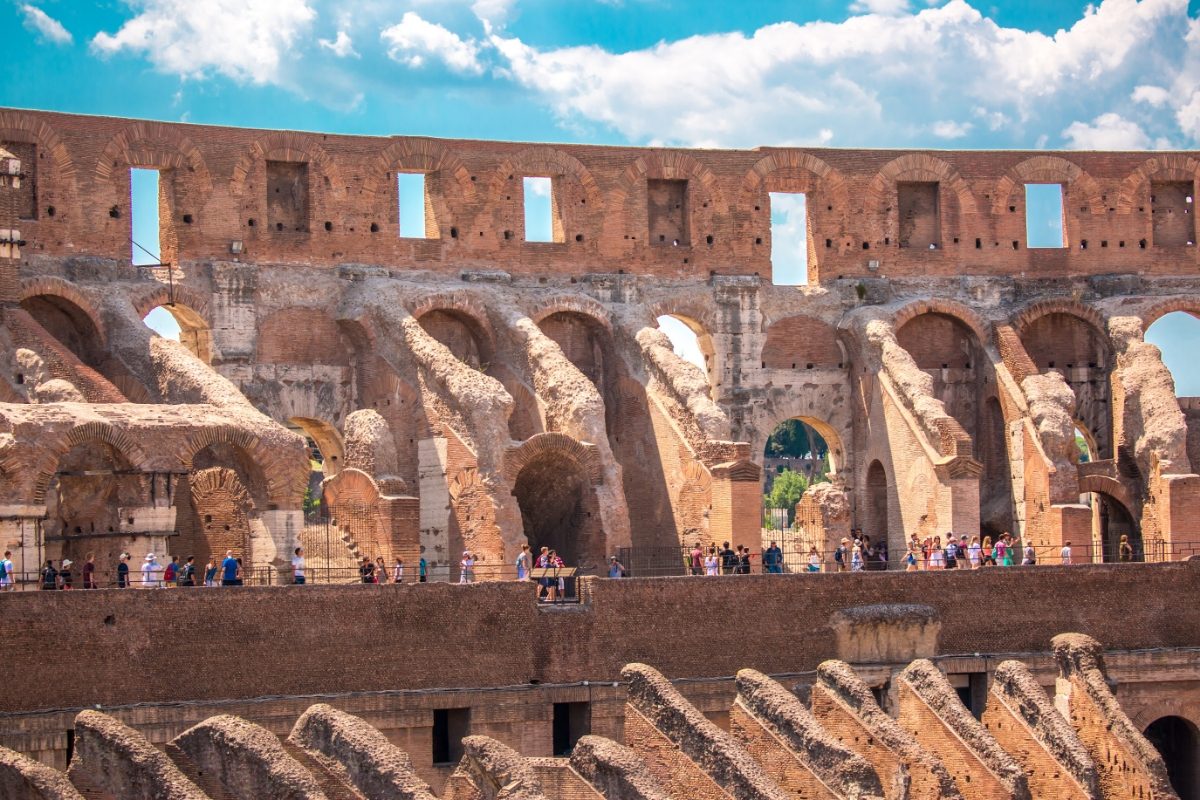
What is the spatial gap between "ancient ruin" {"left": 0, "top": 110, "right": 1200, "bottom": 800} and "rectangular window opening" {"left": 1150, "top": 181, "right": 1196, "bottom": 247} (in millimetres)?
57

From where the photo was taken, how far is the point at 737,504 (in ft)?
111

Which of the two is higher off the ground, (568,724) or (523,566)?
(523,566)

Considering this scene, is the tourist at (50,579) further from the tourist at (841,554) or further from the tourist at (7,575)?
the tourist at (841,554)

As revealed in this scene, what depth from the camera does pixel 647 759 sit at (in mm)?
27609

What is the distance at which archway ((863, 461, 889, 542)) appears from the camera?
125ft

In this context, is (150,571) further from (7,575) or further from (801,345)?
(801,345)

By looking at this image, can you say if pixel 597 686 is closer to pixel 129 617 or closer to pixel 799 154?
pixel 129 617

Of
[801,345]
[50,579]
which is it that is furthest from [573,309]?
[50,579]

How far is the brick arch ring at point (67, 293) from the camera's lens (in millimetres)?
33438

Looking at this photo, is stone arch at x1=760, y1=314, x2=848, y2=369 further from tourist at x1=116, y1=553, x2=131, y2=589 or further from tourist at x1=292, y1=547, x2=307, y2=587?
tourist at x1=116, y1=553, x2=131, y2=589

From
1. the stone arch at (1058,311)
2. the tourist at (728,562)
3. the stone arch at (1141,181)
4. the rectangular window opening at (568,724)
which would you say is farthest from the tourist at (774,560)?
the stone arch at (1141,181)

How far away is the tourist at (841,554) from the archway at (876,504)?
3052 millimetres

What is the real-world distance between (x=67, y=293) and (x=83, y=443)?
4.89 m

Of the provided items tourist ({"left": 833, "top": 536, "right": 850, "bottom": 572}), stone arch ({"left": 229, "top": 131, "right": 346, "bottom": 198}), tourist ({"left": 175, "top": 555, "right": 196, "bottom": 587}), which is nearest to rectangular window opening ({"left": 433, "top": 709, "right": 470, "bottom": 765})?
tourist ({"left": 175, "top": 555, "right": 196, "bottom": 587})
